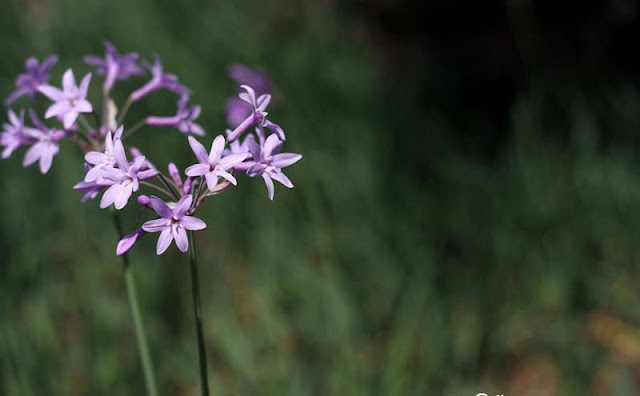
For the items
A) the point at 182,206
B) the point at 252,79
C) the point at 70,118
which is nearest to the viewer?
the point at 182,206

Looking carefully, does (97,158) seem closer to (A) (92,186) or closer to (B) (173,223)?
(A) (92,186)

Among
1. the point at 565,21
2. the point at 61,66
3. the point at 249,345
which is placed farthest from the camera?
the point at 61,66

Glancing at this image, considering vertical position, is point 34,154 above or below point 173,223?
above

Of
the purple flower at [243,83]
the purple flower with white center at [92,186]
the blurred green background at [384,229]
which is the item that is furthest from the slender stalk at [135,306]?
the purple flower at [243,83]

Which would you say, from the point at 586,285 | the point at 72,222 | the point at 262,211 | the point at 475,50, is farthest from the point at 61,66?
the point at 586,285

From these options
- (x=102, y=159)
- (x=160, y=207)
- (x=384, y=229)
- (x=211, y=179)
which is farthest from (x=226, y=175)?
(x=384, y=229)

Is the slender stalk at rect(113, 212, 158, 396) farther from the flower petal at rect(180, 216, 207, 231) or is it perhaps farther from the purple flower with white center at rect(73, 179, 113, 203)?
the flower petal at rect(180, 216, 207, 231)

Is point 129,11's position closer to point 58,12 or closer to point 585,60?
point 58,12
